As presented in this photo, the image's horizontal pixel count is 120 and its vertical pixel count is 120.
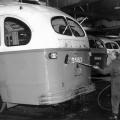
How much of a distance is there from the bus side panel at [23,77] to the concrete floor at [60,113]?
1.04m

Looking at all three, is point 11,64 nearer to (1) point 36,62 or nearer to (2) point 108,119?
(1) point 36,62

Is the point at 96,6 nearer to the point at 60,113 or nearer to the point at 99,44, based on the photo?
the point at 99,44

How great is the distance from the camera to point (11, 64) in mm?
7195

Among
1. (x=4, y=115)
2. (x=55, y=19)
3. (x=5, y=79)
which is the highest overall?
(x=55, y=19)

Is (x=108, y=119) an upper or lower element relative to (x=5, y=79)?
lower

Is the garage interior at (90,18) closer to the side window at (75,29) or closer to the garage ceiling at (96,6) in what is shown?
the garage ceiling at (96,6)

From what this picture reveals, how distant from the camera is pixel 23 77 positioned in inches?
280

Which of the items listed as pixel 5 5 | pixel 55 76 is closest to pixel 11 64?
pixel 55 76

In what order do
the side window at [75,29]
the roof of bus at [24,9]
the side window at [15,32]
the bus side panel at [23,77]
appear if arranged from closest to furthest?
the bus side panel at [23,77], the side window at [15,32], the roof of bus at [24,9], the side window at [75,29]

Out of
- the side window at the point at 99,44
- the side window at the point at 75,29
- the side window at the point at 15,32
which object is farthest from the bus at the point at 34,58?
the side window at the point at 99,44

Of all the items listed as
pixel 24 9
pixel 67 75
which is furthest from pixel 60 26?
pixel 67 75

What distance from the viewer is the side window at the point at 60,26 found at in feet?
25.1

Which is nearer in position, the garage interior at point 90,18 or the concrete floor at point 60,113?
the concrete floor at point 60,113

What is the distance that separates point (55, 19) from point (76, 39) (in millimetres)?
744
